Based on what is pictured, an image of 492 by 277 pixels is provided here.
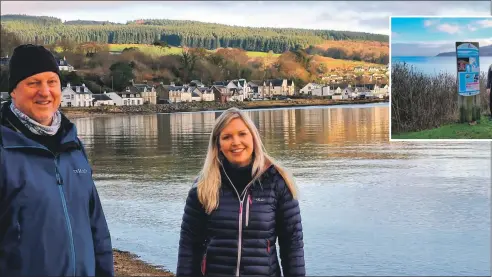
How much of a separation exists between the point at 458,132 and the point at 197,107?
1789cm

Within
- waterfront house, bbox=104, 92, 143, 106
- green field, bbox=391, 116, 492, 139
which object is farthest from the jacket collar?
waterfront house, bbox=104, 92, 143, 106

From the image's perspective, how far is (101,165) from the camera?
22672 millimetres

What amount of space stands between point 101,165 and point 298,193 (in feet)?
69.1

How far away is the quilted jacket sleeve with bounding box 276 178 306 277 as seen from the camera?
6.94 ft

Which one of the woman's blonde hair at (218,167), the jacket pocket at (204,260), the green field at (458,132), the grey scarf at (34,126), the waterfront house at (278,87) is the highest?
the waterfront house at (278,87)

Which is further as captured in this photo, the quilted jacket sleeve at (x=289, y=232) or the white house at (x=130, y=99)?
the white house at (x=130, y=99)

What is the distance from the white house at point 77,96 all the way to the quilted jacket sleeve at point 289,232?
2588 cm

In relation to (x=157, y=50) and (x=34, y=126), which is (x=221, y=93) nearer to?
(x=157, y=50)

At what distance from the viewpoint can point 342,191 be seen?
696 inches

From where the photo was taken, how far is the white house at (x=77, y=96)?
2842 centimetres

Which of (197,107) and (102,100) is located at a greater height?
(102,100)

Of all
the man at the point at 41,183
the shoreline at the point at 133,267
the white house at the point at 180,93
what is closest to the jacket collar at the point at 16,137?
the man at the point at 41,183

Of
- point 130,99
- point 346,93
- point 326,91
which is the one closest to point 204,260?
point 346,93

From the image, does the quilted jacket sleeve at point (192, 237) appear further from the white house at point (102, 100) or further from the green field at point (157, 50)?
the white house at point (102, 100)
